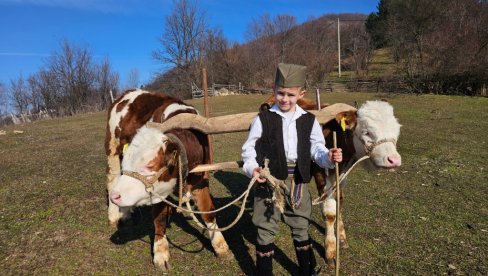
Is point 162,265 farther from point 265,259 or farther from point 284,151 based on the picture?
point 284,151

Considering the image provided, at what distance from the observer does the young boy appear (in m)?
3.07

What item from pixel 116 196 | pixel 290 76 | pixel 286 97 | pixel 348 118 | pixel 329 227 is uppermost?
pixel 290 76

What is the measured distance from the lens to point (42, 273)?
3838 millimetres

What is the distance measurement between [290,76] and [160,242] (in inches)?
97.1

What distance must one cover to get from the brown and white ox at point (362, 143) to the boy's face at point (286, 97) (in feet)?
2.82

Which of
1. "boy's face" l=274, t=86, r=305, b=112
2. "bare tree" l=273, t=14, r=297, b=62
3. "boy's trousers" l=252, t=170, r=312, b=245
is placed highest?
"bare tree" l=273, t=14, r=297, b=62

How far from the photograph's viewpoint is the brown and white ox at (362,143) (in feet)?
11.1

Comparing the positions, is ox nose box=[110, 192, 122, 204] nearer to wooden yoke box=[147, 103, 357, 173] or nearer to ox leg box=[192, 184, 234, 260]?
wooden yoke box=[147, 103, 357, 173]

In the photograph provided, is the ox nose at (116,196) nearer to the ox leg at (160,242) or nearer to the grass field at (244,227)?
the ox leg at (160,242)

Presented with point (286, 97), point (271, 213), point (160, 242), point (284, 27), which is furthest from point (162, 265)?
point (284, 27)

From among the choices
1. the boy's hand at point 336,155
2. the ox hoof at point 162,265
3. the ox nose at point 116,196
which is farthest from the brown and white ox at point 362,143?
the ox nose at point 116,196

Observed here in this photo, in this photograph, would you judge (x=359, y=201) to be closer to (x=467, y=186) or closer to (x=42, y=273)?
(x=467, y=186)

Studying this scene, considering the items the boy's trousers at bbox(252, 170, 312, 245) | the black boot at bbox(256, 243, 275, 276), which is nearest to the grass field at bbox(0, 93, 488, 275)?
the black boot at bbox(256, 243, 275, 276)

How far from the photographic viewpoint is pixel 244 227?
499cm
